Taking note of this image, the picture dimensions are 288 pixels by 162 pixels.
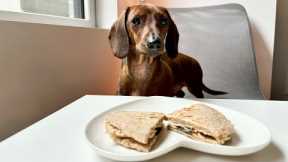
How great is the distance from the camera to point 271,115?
0.51 metres

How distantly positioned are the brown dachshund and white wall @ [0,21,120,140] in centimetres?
17

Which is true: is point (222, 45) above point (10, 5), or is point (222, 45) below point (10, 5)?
below

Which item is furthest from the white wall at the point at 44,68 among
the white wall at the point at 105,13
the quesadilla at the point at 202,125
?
the quesadilla at the point at 202,125

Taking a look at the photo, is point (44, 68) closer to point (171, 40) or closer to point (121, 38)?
point (121, 38)

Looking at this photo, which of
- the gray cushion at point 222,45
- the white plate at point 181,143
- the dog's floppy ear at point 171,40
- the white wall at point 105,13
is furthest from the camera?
the white wall at point 105,13

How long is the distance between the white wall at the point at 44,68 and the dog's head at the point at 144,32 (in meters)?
0.18

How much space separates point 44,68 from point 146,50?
0.29m

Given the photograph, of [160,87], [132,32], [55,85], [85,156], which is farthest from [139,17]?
[85,156]

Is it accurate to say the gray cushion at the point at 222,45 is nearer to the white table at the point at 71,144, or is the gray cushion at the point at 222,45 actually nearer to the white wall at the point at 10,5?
the white table at the point at 71,144

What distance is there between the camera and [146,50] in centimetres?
63

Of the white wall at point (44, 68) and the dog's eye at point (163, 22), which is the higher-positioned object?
the dog's eye at point (163, 22)

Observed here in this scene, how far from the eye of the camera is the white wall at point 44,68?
1.87 feet

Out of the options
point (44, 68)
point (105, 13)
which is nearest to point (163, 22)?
point (44, 68)

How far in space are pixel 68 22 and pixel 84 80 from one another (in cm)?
22
